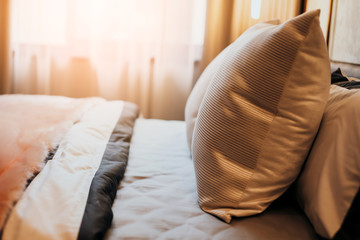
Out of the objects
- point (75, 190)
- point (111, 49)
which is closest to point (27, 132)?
point (75, 190)

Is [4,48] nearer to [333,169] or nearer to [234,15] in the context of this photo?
[234,15]

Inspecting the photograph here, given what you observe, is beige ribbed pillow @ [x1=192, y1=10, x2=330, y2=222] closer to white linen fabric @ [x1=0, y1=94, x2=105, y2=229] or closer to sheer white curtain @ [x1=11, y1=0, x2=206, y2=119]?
white linen fabric @ [x1=0, y1=94, x2=105, y2=229]

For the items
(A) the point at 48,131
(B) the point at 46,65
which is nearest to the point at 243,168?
(A) the point at 48,131

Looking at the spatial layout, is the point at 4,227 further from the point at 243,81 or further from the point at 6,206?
the point at 243,81

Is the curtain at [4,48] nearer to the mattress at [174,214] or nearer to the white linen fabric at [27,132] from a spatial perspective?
the white linen fabric at [27,132]

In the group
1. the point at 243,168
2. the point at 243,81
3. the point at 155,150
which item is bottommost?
the point at 155,150

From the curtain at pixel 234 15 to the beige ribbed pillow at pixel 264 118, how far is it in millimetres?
1267

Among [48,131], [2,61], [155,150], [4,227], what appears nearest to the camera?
[4,227]

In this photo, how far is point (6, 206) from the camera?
2.36ft

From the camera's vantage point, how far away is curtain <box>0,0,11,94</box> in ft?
7.09

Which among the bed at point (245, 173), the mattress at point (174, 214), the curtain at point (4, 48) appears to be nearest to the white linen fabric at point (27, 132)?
the bed at point (245, 173)

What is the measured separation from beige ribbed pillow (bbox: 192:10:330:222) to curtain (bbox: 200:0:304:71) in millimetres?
1267

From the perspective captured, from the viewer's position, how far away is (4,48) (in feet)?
7.25

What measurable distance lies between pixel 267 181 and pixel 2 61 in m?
1.91
